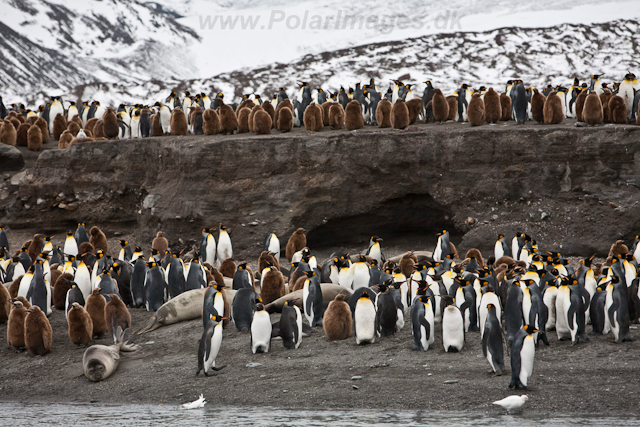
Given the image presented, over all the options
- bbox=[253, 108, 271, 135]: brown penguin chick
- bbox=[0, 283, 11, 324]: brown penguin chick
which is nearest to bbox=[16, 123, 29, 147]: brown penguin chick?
bbox=[253, 108, 271, 135]: brown penguin chick

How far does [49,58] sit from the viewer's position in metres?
53.5

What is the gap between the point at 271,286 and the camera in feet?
36.1

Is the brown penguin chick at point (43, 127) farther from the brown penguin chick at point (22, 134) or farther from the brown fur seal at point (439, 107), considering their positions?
the brown fur seal at point (439, 107)

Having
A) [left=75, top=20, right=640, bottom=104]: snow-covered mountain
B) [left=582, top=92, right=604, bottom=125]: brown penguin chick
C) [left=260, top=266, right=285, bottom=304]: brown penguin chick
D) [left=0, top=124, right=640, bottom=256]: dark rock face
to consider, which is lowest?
[left=260, top=266, right=285, bottom=304]: brown penguin chick

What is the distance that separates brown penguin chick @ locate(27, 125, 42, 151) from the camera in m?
19.8

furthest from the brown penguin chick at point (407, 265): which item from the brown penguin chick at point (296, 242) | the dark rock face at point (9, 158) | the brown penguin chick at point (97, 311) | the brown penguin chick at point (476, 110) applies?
the dark rock face at point (9, 158)

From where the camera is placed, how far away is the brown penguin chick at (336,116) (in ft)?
56.1

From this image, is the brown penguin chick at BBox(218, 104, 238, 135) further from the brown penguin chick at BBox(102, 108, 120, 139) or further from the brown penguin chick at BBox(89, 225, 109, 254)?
the brown penguin chick at BBox(89, 225, 109, 254)

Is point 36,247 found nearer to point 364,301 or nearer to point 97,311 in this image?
point 97,311

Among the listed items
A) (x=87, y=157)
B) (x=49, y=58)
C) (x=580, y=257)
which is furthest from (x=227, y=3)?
(x=580, y=257)

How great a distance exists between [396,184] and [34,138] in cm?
1023

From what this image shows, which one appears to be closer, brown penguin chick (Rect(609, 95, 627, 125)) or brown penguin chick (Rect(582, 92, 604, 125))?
brown penguin chick (Rect(582, 92, 604, 125))

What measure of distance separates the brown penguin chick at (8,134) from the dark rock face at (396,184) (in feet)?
11.1

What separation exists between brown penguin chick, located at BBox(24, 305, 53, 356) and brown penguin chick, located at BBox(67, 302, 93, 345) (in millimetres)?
299
